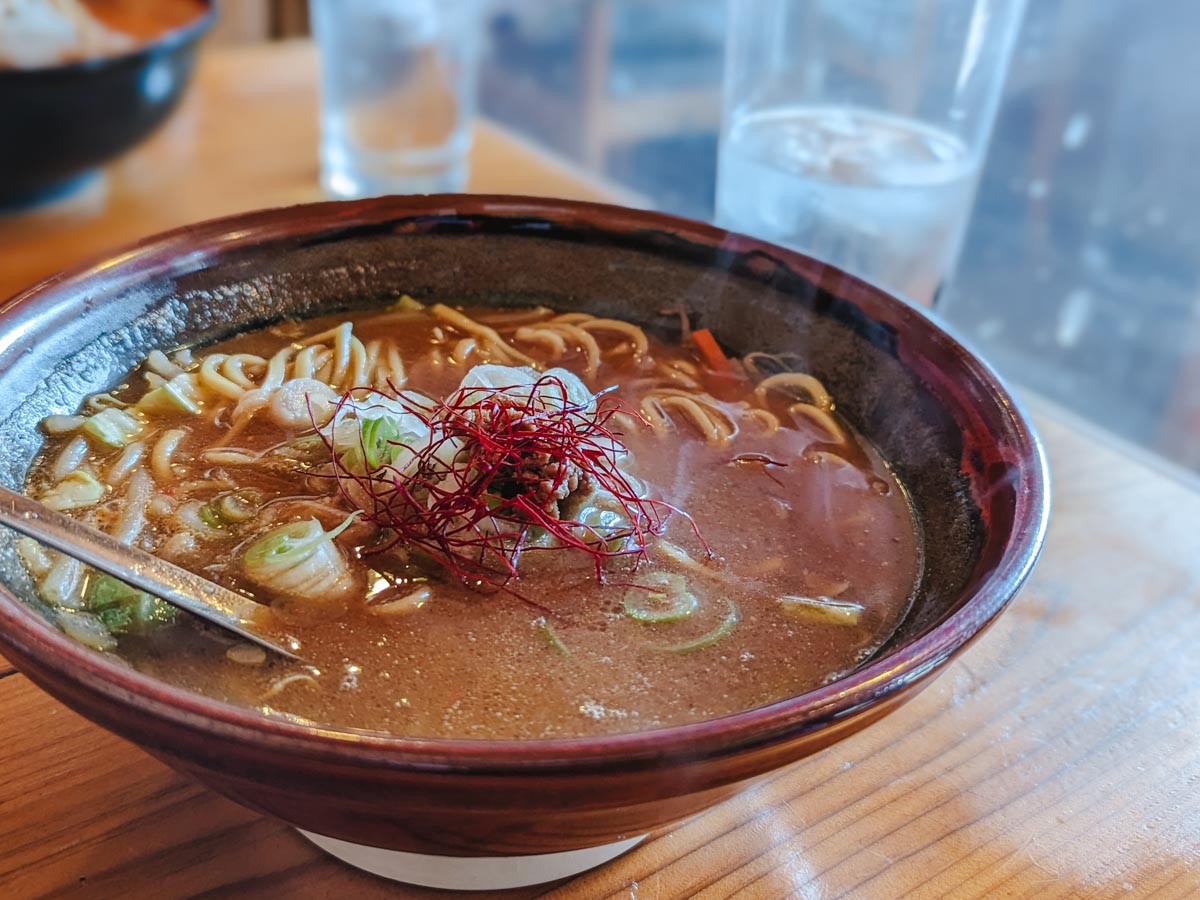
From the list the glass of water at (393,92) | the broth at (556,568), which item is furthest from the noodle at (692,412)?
the glass of water at (393,92)

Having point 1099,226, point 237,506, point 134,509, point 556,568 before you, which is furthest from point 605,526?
point 1099,226

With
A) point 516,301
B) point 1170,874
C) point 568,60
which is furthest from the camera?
point 568,60

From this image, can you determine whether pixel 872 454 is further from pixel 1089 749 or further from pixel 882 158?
pixel 882 158

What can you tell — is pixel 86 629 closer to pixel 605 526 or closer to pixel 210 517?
pixel 210 517

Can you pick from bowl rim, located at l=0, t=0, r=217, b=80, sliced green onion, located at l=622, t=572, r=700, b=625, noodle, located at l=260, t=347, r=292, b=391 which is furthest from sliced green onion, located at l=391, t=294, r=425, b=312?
bowl rim, located at l=0, t=0, r=217, b=80

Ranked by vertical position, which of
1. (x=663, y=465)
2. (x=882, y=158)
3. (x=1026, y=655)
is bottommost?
(x=1026, y=655)

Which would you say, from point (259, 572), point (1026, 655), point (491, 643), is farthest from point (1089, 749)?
point (259, 572)
